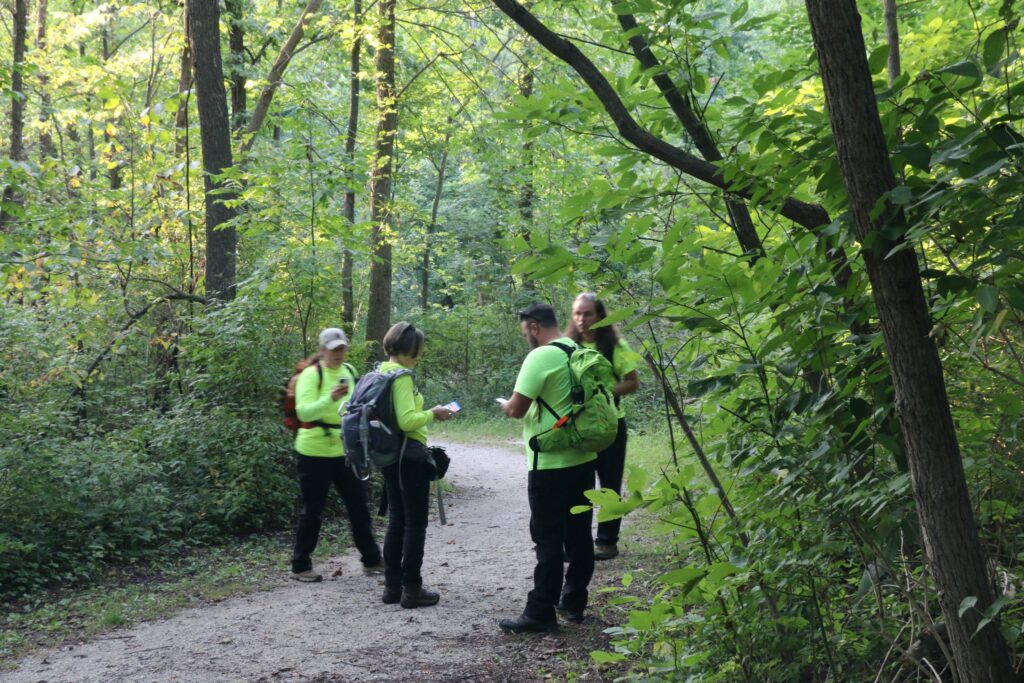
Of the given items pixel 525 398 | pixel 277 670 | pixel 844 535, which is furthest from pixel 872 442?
pixel 277 670

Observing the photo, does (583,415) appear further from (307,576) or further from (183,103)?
(183,103)

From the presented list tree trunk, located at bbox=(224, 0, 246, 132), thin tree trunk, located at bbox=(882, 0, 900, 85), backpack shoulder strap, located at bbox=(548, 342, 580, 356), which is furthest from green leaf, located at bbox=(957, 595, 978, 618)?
tree trunk, located at bbox=(224, 0, 246, 132)

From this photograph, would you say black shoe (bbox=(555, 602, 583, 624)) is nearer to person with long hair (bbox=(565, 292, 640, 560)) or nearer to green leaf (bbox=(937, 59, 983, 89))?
person with long hair (bbox=(565, 292, 640, 560))

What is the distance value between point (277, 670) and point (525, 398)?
2.34m

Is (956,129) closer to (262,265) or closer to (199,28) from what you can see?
(262,265)

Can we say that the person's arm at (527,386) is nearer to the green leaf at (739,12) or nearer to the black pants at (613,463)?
the black pants at (613,463)

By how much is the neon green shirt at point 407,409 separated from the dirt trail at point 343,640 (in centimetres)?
142

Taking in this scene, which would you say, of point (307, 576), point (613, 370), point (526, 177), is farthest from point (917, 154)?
point (526, 177)

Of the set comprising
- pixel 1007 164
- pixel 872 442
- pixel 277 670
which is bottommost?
pixel 277 670

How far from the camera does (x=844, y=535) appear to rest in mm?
3133

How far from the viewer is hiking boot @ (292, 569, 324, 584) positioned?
8250mm

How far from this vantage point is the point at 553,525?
20.0 feet

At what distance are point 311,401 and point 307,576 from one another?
1714 millimetres

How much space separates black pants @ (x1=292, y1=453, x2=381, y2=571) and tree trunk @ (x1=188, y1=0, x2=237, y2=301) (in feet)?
16.3
